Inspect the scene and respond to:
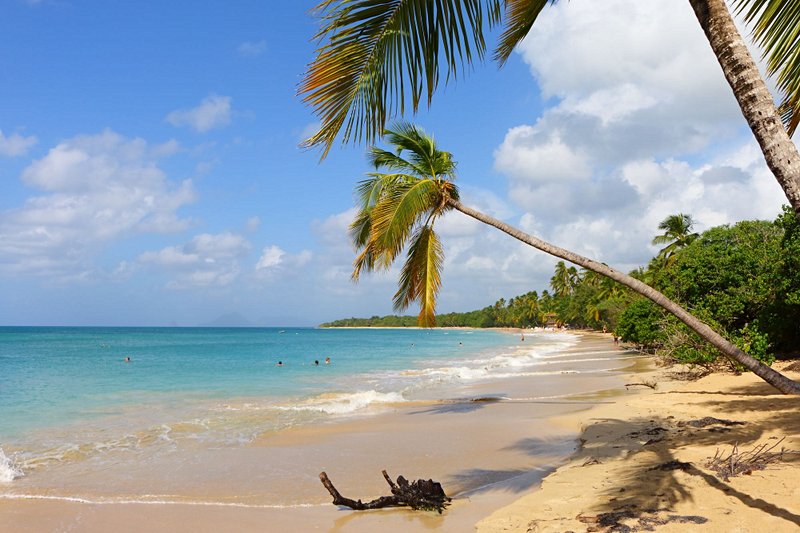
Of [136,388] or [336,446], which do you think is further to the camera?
[136,388]

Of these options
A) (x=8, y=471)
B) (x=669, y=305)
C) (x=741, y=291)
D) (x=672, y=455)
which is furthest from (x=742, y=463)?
(x=741, y=291)

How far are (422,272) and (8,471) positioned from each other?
7.18 meters

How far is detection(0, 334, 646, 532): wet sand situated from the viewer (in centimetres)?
622

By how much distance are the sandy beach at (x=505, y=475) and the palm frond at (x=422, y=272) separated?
2.54 meters

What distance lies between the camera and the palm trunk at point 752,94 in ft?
8.06

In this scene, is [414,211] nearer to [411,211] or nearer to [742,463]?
[411,211]

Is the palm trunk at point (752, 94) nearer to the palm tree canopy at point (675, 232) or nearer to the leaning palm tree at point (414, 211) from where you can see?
the leaning palm tree at point (414, 211)

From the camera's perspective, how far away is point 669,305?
354cm

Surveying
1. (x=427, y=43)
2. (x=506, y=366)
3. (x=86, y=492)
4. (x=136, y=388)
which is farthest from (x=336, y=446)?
(x=506, y=366)

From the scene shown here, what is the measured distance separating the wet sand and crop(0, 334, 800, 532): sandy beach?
0.10 ft

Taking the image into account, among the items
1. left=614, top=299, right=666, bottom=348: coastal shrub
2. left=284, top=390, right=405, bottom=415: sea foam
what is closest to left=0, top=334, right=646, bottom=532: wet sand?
left=284, top=390, right=405, bottom=415: sea foam

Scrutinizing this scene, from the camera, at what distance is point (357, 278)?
9.85 meters

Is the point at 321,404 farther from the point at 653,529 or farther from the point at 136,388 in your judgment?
the point at 653,529

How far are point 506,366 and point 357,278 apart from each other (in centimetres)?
2146
